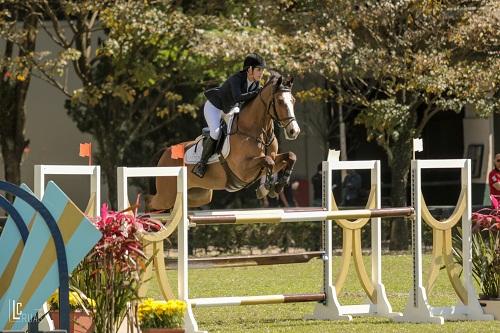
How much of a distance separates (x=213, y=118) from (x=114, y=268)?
218 inches

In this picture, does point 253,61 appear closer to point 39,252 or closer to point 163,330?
point 163,330

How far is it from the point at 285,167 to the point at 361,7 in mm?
7981

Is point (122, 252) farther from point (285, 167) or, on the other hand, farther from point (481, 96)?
point (481, 96)

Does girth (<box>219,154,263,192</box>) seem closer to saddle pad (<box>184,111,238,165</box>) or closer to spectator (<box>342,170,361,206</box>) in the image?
saddle pad (<box>184,111,238,165</box>)

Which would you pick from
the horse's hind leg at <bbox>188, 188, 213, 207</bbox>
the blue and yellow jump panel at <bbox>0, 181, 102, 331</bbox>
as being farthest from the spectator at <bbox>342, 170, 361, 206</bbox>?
the blue and yellow jump panel at <bbox>0, 181, 102, 331</bbox>

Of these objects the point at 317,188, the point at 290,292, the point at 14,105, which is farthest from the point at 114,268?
the point at 317,188

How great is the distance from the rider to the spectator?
33.8 ft

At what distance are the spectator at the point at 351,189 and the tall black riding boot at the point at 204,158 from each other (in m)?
10.3

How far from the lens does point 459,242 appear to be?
38.3 ft

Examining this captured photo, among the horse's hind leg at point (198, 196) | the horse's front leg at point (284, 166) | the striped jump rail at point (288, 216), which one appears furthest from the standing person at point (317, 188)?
the striped jump rail at point (288, 216)

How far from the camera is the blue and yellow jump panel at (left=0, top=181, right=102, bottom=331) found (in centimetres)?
571

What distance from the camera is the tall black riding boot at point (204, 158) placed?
41.2ft

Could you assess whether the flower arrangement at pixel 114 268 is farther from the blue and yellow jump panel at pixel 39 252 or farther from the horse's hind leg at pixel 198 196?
the horse's hind leg at pixel 198 196

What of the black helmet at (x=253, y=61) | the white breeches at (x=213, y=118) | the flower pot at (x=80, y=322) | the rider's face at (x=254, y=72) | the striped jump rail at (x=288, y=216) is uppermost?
the black helmet at (x=253, y=61)
